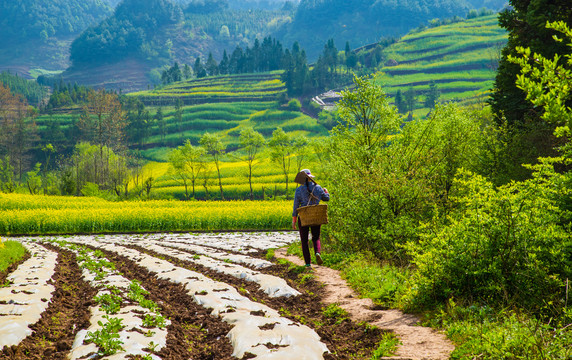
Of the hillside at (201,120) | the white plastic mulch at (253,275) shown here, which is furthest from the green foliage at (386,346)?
the hillside at (201,120)

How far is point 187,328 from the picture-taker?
8109 millimetres

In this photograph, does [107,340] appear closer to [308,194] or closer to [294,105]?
[308,194]

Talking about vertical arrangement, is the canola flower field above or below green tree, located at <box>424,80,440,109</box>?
below

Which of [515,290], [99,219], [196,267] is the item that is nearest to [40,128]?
[99,219]

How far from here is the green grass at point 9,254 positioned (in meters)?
15.5

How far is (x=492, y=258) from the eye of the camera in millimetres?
7750

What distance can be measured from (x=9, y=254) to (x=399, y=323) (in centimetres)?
1685

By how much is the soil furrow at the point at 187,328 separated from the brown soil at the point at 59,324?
1572 millimetres

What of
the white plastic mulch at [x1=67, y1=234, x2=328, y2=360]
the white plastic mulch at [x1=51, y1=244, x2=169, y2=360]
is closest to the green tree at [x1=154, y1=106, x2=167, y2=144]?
the white plastic mulch at [x1=67, y1=234, x2=328, y2=360]

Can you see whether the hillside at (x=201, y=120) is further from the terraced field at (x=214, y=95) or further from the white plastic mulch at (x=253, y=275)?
the white plastic mulch at (x=253, y=275)

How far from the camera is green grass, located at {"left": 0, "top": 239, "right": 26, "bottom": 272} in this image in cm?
1552

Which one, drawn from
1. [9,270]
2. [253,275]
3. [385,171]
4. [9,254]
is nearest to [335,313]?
[253,275]

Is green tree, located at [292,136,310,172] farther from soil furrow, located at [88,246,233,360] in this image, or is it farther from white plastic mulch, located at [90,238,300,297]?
soil furrow, located at [88,246,233,360]

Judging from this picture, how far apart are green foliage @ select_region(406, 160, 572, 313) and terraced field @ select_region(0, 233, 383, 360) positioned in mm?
1931
